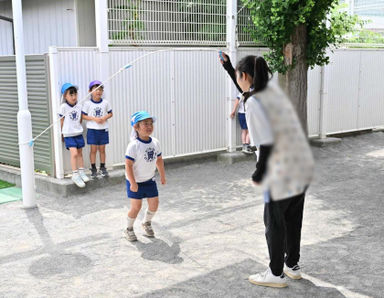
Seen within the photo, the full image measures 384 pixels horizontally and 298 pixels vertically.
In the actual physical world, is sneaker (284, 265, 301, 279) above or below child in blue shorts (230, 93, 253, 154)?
below

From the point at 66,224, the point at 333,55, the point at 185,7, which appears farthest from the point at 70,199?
the point at 333,55

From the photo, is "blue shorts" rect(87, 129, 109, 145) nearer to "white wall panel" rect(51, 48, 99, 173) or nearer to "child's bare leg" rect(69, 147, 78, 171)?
"white wall panel" rect(51, 48, 99, 173)

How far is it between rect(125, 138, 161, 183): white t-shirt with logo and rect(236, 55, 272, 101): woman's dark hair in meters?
1.60

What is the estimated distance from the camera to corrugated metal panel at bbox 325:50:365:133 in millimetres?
11898

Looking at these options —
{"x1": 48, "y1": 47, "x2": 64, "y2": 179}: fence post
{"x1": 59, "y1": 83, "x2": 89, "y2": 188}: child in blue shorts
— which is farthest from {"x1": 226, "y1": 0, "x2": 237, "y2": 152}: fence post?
{"x1": 48, "y1": 47, "x2": 64, "y2": 179}: fence post

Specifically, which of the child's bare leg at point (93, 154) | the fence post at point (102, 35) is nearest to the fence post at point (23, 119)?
the child's bare leg at point (93, 154)

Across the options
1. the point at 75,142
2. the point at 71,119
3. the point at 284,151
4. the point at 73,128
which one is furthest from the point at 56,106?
the point at 284,151

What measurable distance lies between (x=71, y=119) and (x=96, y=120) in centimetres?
38

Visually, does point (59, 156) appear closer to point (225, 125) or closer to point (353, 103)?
point (225, 125)

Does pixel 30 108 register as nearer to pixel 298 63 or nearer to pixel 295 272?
pixel 298 63

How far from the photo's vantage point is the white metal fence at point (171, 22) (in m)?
8.74

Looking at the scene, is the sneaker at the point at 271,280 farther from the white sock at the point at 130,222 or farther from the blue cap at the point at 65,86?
the blue cap at the point at 65,86

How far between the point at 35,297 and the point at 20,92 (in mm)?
3327

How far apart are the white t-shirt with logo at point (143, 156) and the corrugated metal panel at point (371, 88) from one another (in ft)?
27.1
